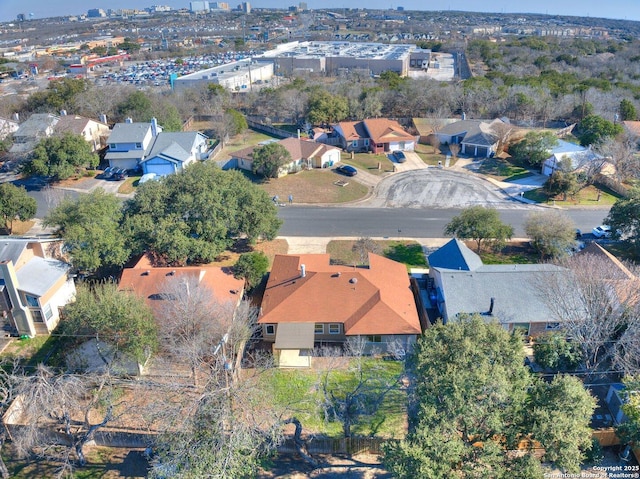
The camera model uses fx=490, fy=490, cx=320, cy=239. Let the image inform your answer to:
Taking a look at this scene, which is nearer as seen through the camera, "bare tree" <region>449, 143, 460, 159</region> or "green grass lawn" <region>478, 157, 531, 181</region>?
"green grass lawn" <region>478, 157, 531, 181</region>

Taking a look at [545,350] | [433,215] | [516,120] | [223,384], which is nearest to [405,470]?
[223,384]

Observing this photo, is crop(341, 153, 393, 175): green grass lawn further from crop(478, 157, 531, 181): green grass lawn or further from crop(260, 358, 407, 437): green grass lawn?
crop(260, 358, 407, 437): green grass lawn

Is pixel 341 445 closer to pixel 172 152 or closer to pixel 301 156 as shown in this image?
pixel 301 156

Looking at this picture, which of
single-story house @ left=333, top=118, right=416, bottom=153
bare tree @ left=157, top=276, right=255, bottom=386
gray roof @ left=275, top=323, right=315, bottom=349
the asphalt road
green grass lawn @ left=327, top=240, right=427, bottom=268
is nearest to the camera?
bare tree @ left=157, top=276, right=255, bottom=386

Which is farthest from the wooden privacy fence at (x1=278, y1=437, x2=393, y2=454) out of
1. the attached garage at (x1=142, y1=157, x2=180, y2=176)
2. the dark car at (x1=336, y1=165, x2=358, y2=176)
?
the attached garage at (x1=142, y1=157, x2=180, y2=176)

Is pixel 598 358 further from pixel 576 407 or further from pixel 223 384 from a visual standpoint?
pixel 223 384
